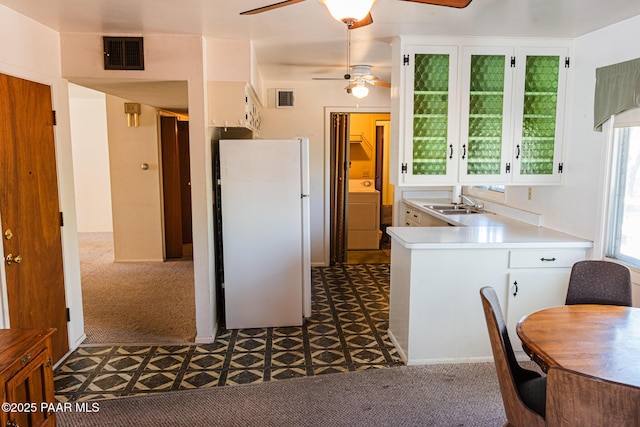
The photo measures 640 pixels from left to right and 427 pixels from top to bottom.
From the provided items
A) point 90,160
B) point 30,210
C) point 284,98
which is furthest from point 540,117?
point 90,160

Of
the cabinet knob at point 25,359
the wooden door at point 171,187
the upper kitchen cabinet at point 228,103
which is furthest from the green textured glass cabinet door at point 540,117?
the wooden door at point 171,187

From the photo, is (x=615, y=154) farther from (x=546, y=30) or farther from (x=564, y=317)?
(x=564, y=317)

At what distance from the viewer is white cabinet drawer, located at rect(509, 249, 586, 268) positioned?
315cm

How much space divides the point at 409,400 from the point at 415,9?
2.37 m

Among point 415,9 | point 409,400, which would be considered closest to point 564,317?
point 409,400

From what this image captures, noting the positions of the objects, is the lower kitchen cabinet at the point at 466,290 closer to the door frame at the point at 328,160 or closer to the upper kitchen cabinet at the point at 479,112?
the upper kitchen cabinet at the point at 479,112

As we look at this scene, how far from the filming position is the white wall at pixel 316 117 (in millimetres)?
5816

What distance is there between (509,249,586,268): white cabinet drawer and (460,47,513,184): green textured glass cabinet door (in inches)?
28.1

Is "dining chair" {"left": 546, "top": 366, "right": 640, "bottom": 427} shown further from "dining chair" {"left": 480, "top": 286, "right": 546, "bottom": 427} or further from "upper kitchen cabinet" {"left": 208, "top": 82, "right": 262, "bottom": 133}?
"upper kitchen cabinet" {"left": 208, "top": 82, "right": 262, "bottom": 133}

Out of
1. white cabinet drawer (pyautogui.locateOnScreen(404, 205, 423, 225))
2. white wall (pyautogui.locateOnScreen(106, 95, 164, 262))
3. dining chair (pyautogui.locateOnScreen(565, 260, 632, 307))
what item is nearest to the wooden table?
dining chair (pyautogui.locateOnScreen(565, 260, 632, 307))

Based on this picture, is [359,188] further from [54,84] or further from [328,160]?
[54,84]

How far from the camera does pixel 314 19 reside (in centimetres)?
299

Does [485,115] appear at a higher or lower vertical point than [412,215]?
higher

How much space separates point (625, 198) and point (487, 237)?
0.90 meters
